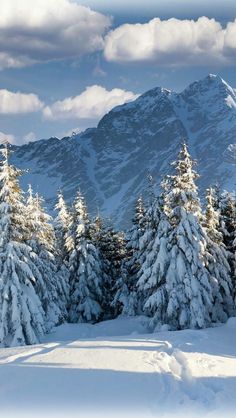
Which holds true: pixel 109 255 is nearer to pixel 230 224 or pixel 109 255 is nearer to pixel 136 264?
pixel 136 264

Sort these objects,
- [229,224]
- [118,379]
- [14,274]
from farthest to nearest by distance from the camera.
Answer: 1. [229,224]
2. [14,274]
3. [118,379]

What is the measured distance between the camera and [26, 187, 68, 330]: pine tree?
3366 centimetres

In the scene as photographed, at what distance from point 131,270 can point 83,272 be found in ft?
13.5

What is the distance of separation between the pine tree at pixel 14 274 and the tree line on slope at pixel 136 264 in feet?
0.17

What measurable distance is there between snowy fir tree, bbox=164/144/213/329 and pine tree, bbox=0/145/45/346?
7914mm

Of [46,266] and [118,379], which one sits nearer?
[118,379]

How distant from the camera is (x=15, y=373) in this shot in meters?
14.7

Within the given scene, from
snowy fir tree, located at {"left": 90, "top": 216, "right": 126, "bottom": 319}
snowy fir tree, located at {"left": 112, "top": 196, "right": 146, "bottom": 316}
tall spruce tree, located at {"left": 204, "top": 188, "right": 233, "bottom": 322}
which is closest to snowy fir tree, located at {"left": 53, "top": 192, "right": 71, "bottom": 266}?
snowy fir tree, located at {"left": 90, "top": 216, "right": 126, "bottom": 319}

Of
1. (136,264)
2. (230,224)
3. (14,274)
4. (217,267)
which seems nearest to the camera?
(14,274)

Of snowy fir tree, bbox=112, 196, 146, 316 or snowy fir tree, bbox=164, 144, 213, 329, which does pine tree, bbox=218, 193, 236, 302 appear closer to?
snowy fir tree, bbox=164, 144, 213, 329

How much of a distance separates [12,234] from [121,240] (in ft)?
80.8

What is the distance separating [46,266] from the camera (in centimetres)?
3584

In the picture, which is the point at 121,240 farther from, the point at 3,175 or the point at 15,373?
the point at 15,373

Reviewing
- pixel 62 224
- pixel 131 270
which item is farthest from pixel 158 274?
pixel 62 224
